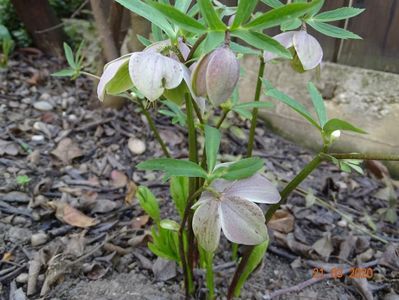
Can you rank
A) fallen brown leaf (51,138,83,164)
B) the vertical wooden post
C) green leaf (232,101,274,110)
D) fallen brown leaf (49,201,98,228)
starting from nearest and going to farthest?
green leaf (232,101,274,110)
fallen brown leaf (49,201,98,228)
fallen brown leaf (51,138,83,164)
the vertical wooden post

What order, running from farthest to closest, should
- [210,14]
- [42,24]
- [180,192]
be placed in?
1. [42,24]
2. [180,192]
3. [210,14]

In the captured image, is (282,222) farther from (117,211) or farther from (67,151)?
(67,151)

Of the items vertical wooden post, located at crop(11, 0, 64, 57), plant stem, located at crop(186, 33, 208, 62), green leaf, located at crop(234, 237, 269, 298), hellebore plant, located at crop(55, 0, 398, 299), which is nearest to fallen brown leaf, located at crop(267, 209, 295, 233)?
green leaf, located at crop(234, 237, 269, 298)

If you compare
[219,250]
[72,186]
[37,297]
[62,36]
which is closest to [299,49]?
[219,250]

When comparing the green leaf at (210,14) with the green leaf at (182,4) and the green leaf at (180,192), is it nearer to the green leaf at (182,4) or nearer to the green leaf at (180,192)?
the green leaf at (182,4)

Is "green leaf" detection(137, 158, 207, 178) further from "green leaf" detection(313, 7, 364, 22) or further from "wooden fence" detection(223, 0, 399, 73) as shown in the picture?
"wooden fence" detection(223, 0, 399, 73)

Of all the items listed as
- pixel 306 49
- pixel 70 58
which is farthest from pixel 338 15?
pixel 70 58

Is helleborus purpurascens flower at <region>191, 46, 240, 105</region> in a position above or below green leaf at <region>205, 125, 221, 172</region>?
above
